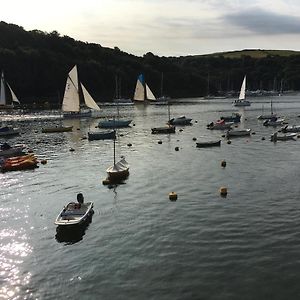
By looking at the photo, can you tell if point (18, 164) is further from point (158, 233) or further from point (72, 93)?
point (72, 93)

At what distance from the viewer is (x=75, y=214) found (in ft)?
130

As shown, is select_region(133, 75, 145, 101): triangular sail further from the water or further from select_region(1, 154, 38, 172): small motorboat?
select_region(1, 154, 38, 172): small motorboat

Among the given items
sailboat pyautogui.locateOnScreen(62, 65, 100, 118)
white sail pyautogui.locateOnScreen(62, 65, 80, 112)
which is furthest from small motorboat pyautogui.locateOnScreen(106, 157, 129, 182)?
sailboat pyautogui.locateOnScreen(62, 65, 100, 118)

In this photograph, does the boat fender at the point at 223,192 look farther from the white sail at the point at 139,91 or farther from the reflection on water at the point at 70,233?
the white sail at the point at 139,91

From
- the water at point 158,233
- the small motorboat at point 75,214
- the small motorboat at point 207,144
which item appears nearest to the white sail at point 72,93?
the small motorboat at point 207,144

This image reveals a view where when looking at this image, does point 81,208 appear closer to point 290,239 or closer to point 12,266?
point 12,266

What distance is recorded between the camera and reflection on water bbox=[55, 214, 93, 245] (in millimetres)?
36406

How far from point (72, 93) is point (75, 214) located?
86735mm

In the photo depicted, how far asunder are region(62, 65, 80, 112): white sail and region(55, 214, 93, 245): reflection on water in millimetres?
85022

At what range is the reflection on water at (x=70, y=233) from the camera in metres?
36.4

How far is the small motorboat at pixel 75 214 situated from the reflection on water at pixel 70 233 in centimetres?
53

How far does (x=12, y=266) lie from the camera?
31.7 meters

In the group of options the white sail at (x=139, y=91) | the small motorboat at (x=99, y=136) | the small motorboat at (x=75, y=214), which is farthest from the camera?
the white sail at (x=139, y=91)

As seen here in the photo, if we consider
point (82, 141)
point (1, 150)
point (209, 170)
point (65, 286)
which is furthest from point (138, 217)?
point (82, 141)
